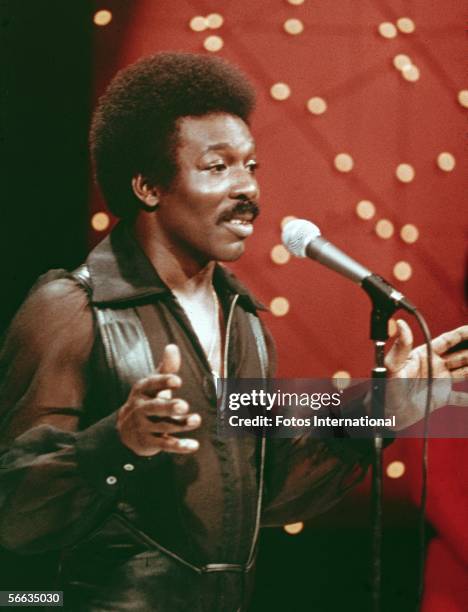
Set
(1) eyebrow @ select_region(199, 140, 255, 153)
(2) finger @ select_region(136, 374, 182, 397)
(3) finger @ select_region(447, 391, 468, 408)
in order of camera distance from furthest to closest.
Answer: (3) finger @ select_region(447, 391, 468, 408)
(1) eyebrow @ select_region(199, 140, 255, 153)
(2) finger @ select_region(136, 374, 182, 397)

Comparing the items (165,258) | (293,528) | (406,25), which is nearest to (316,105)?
(406,25)

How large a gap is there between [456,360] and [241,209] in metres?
0.56

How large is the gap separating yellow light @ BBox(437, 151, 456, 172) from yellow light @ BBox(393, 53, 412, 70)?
233 mm

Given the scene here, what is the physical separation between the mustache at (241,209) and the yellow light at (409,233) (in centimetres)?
39

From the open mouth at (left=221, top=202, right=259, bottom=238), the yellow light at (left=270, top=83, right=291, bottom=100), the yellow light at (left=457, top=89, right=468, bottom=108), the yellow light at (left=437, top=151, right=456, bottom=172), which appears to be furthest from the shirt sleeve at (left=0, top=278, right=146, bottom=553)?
the yellow light at (left=457, top=89, right=468, bottom=108)

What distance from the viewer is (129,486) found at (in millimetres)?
1460

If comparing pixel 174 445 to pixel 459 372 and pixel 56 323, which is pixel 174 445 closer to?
pixel 56 323

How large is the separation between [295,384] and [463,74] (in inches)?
34.2

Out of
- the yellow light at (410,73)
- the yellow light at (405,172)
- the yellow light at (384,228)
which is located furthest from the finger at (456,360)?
the yellow light at (410,73)

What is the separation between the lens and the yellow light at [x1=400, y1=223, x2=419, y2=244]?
175 cm

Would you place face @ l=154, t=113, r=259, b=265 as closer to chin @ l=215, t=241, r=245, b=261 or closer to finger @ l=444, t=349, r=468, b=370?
chin @ l=215, t=241, r=245, b=261

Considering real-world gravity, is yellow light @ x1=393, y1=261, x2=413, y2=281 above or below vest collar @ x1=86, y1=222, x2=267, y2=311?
above

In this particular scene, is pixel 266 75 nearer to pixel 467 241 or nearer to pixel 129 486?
pixel 467 241

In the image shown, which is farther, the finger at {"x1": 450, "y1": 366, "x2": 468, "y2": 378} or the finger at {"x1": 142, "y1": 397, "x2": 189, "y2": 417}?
the finger at {"x1": 450, "y1": 366, "x2": 468, "y2": 378}
